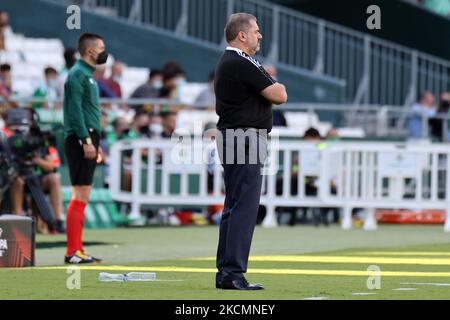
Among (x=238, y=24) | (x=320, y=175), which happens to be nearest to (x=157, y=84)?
(x=320, y=175)

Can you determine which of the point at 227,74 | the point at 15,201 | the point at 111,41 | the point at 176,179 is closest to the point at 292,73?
the point at 111,41

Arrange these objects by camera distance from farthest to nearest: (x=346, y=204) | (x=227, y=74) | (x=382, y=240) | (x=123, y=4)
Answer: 1. (x=123, y=4)
2. (x=346, y=204)
3. (x=382, y=240)
4. (x=227, y=74)

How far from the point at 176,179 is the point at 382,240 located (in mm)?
5535

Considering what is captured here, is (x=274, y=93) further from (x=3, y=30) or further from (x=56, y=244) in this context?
(x=3, y=30)

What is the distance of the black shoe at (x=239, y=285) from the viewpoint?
11.0 m

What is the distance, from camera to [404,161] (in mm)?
23203

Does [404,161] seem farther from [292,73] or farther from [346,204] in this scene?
[292,73]

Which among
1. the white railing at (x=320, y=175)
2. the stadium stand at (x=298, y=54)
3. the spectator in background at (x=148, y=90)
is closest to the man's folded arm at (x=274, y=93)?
the white railing at (x=320, y=175)

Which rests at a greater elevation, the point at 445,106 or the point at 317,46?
the point at 317,46

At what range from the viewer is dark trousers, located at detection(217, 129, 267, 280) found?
36.5 ft

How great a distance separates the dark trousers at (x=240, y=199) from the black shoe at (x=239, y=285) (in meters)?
0.04

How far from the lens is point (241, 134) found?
36.6 ft

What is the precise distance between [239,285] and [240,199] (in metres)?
0.63

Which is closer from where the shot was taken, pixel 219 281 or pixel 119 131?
pixel 219 281
